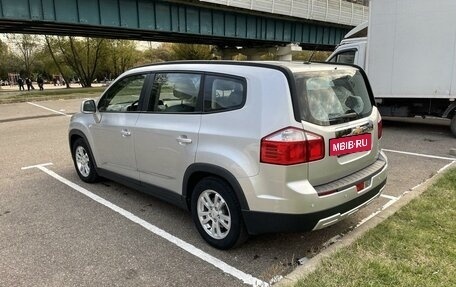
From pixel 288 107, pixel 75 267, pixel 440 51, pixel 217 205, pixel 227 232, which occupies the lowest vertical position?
pixel 75 267

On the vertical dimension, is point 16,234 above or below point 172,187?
below

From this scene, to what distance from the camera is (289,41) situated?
32219 millimetres

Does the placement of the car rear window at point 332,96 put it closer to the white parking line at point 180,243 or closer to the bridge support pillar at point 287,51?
the white parking line at point 180,243

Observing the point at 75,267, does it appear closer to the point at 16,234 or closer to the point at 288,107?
the point at 16,234

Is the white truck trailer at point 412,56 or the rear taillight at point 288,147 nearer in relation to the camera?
the rear taillight at point 288,147

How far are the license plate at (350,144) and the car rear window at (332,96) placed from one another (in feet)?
0.54

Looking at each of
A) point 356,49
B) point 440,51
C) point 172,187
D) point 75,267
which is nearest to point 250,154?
point 172,187

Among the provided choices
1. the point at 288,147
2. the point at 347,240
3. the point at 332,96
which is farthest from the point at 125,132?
the point at 347,240

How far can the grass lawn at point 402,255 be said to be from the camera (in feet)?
9.30

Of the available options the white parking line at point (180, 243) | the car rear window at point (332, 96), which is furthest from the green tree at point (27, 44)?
the car rear window at point (332, 96)

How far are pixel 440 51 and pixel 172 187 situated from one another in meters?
7.77

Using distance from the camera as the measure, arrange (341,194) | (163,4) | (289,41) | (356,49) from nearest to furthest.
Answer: (341,194) < (356,49) < (163,4) < (289,41)

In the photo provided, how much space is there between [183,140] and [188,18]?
74.4 ft

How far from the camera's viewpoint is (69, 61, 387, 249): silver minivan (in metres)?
2.99
